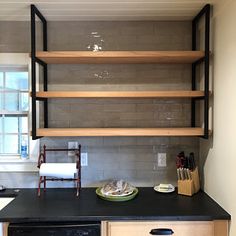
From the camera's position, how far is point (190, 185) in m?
2.18

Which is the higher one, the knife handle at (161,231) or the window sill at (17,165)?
the window sill at (17,165)

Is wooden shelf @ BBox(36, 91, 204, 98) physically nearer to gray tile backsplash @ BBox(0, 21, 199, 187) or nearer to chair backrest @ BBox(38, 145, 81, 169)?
gray tile backsplash @ BBox(0, 21, 199, 187)

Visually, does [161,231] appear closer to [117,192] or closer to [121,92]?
[117,192]

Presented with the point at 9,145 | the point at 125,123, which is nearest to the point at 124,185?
the point at 125,123

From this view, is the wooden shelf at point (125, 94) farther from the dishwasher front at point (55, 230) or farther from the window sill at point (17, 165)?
the dishwasher front at point (55, 230)

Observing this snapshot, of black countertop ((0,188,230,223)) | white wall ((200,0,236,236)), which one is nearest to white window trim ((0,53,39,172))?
black countertop ((0,188,230,223))

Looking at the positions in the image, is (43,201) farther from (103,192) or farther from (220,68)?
(220,68)

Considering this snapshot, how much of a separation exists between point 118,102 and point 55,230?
3.86 feet

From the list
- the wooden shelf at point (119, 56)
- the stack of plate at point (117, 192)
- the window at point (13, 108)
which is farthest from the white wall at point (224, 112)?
the window at point (13, 108)

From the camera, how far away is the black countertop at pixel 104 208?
1772 mm

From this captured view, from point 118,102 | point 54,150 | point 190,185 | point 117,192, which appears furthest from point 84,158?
point 190,185

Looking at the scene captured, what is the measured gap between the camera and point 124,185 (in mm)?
2215

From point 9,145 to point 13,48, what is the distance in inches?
35.3

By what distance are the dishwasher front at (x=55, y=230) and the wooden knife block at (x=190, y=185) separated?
804 mm
